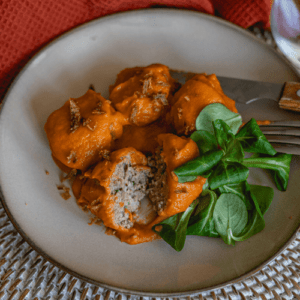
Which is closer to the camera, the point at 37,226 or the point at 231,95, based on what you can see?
the point at 37,226

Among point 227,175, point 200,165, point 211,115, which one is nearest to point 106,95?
point 211,115

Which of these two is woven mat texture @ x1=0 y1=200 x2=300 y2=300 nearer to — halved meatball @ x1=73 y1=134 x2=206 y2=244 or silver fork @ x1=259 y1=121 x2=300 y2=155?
halved meatball @ x1=73 y1=134 x2=206 y2=244

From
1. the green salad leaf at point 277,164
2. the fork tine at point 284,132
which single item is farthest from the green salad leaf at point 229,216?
Answer: the fork tine at point 284,132

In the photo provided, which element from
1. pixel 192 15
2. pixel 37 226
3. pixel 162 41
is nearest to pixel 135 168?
pixel 37 226

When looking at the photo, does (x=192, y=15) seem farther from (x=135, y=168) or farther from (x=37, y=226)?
(x=37, y=226)

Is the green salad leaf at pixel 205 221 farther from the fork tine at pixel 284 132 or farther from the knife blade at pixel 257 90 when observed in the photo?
the knife blade at pixel 257 90
